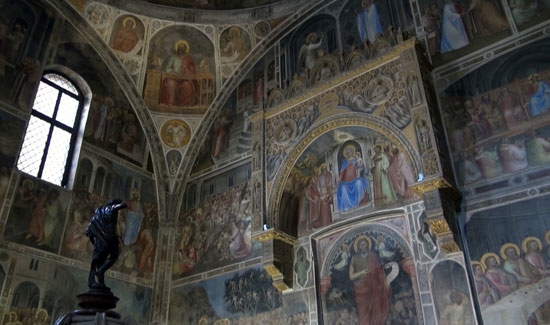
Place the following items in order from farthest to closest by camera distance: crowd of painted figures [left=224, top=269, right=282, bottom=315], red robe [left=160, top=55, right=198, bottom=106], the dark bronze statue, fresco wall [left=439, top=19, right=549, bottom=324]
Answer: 1. red robe [left=160, top=55, right=198, bottom=106]
2. crowd of painted figures [left=224, top=269, right=282, bottom=315]
3. fresco wall [left=439, top=19, right=549, bottom=324]
4. the dark bronze statue

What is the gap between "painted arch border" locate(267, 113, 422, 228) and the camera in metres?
11.0

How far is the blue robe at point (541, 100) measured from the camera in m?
9.36

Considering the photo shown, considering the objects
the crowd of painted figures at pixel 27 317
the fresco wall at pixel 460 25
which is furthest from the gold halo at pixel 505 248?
the crowd of painted figures at pixel 27 317

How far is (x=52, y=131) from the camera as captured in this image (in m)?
13.6

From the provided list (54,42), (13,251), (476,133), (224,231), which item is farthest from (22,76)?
(476,133)

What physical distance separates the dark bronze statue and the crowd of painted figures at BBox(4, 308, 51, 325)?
697cm

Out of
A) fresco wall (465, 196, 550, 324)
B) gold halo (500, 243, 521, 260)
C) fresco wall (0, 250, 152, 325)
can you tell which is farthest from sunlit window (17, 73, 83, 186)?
gold halo (500, 243, 521, 260)

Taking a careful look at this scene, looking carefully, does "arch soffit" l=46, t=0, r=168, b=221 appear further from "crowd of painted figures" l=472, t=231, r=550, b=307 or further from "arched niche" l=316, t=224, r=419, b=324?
"crowd of painted figures" l=472, t=231, r=550, b=307

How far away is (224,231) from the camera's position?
45.2ft

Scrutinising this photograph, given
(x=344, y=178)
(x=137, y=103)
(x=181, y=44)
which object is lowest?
(x=344, y=178)

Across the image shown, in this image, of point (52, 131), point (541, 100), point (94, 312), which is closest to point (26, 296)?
point (52, 131)

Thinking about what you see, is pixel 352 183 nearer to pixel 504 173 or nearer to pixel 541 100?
pixel 504 173

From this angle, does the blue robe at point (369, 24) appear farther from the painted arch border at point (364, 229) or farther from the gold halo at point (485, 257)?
the gold halo at point (485, 257)

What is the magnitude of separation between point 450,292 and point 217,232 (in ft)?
23.0
